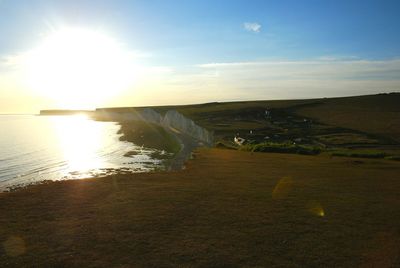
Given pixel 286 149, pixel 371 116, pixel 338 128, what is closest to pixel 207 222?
pixel 286 149

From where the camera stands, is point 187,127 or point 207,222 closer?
point 207,222

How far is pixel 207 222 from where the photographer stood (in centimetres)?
1808

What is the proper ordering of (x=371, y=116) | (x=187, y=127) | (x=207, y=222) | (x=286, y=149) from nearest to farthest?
(x=207, y=222), (x=286, y=149), (x=371, y=116), (x=187, y=127)

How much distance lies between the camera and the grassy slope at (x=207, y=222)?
13.9 metres

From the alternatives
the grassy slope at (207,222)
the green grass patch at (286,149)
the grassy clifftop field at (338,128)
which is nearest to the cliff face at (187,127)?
the grassy clifftop field at (338,128)

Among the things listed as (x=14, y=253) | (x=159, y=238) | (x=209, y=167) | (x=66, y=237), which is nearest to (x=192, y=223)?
(x=159, y=238)

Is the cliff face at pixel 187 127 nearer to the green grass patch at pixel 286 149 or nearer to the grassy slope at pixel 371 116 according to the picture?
the green grass patch at pixel 286 149

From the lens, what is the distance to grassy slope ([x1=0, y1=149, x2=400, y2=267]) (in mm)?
13945

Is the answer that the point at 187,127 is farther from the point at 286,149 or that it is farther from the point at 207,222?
the point at 207,222

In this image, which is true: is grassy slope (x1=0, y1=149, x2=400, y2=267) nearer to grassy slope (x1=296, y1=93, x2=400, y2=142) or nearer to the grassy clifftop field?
the grassy clifftop field

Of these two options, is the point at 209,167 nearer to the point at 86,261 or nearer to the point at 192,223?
the point at 192,223

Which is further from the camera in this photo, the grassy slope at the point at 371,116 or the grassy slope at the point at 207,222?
the grassy slope at the point at 371,116

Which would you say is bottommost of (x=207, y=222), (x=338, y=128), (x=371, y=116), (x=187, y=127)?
(x=187, y=127)

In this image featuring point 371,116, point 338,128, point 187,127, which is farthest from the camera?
point 187,127
